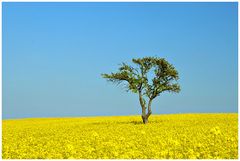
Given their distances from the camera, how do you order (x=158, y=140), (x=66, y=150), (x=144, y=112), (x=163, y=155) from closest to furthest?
(x=163, y=155)
(x=66, y=150)
(x=158, y=140)
(x=144, y=112)

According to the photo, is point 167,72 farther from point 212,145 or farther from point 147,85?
point 212,145

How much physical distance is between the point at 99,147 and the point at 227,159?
6.27 m

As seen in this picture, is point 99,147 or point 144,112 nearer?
point 99,147

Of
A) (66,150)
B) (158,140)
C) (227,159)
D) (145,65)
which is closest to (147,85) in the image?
(145,65)

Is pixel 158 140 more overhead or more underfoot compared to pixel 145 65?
more underfoot

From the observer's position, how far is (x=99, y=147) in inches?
794

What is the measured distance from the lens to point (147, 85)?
3731 centimetres

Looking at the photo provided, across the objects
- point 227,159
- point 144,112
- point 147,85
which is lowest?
point 227,159

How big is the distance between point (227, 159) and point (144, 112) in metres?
20.6

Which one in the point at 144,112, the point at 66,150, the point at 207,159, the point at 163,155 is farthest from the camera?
the point at 144,112

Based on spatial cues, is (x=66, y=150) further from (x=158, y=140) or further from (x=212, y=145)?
(x=212, y=145)

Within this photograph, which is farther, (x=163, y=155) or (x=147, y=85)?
(x=147, y=85)

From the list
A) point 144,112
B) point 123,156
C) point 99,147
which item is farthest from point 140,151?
point 144,112

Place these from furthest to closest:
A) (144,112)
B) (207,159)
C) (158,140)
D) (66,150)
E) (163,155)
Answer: (144,112), (158,140), (66,150), (163,155), (207,159)
